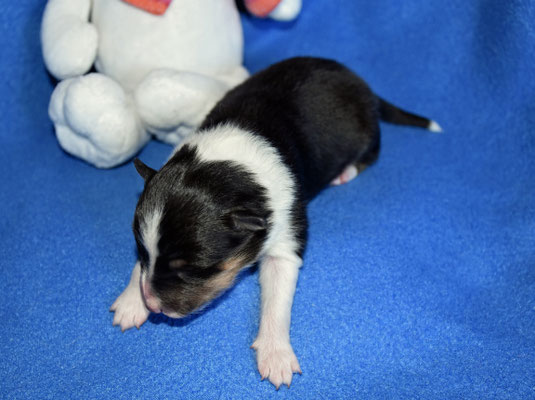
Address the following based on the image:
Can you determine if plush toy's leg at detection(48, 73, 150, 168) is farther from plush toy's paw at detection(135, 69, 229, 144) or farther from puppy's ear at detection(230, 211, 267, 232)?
puppy's ear at detection(230, 211, 267, 232)

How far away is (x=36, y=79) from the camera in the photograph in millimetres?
4793

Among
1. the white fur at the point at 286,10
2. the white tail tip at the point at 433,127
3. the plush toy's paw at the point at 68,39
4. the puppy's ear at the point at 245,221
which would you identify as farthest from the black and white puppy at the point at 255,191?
the plush toy's paw at the point at 68,39

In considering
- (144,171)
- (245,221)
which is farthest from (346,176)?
(144,171)

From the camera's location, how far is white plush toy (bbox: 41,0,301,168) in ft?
13.4

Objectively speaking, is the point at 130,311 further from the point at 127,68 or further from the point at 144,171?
the point at 127,68

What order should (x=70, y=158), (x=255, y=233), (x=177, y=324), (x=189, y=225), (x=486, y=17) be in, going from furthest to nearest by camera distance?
(x=486, y=17), (x=70, y=158), (x=177, y=324), (x=255, y=233), (x=189, y=225)

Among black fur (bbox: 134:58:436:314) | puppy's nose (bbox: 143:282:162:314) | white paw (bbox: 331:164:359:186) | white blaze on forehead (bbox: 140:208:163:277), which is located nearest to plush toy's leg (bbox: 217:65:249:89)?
black fur (bbox: 134:58:436:314)

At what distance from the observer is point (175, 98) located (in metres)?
4.13

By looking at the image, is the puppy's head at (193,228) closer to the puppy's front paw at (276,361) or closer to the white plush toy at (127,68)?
the puppy's front paw at (276,361)

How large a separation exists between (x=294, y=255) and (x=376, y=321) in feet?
2.25

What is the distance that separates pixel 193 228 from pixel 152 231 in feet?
0.74

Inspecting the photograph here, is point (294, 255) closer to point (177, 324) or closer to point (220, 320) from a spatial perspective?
point (220, 320)

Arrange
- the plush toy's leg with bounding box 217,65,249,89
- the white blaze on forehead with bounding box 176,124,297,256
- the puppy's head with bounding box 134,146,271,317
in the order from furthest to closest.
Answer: the plush toy's leg with bounding box 217,65,249,89, the white blaze on forehead with bounding box 176,124,297,256, the puppy's head with bounding box 134,146,271,317

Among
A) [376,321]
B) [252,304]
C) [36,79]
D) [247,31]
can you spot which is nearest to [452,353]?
[376,321]
